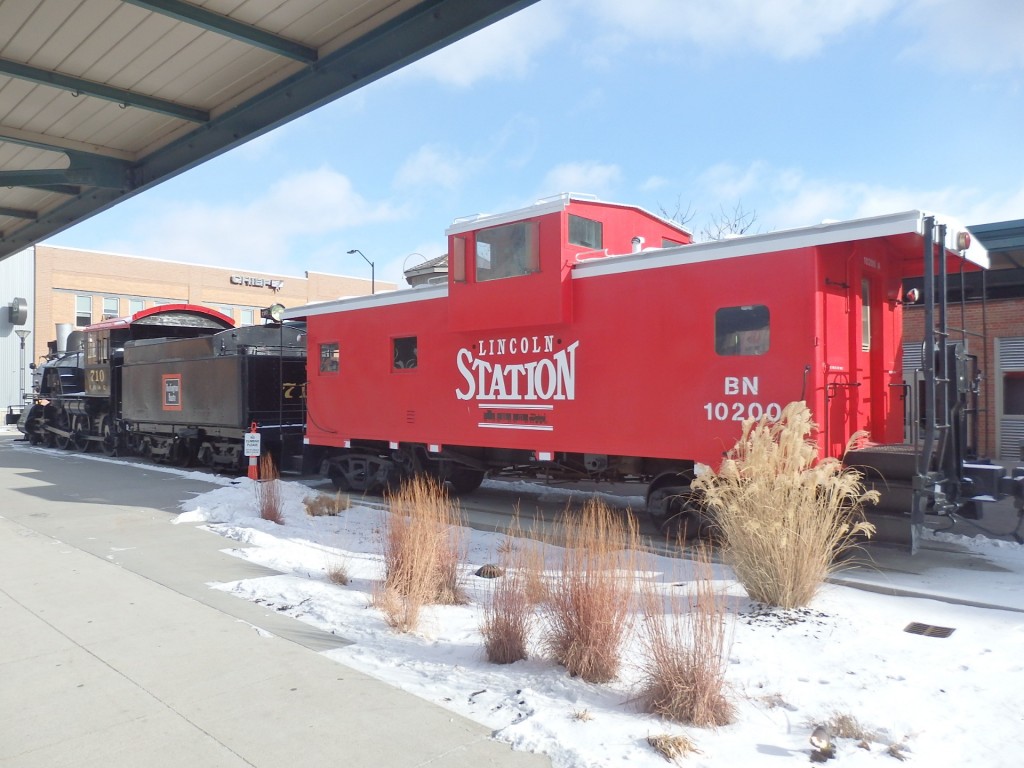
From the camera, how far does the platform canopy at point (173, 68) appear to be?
561 cm

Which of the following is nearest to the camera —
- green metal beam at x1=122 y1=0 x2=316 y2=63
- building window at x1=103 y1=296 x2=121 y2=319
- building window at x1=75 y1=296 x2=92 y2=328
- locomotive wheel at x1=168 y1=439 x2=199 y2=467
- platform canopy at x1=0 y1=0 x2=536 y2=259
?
green metal beam at x1=122 y1=0 x2=316 y2=63

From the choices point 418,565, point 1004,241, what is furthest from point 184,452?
point 1004,241

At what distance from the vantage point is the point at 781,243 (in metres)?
7.41

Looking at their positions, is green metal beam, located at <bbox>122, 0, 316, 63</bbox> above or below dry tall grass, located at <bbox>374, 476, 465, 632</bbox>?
above

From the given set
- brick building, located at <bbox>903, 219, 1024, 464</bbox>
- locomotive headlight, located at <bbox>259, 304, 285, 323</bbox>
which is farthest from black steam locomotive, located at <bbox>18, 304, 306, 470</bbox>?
brick building, located at <bbox>903, 219, 1024, 464</bbox>

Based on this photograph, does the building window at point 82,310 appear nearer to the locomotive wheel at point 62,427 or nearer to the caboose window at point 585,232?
the locomotive wheel at point 62,427

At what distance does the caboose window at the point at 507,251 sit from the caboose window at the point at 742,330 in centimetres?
243

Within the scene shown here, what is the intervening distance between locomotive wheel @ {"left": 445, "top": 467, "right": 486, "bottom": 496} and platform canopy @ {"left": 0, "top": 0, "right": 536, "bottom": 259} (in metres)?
6.05

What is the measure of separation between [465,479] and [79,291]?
122 ft

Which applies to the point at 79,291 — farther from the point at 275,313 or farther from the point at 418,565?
the point at 418,565

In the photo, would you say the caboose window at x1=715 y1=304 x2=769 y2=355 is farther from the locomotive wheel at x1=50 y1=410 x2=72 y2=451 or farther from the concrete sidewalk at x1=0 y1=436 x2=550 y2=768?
the locomotive wheel at x1=50 y1=410 x2=72 y2=451

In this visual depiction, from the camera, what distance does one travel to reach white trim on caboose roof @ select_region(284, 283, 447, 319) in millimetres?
10827

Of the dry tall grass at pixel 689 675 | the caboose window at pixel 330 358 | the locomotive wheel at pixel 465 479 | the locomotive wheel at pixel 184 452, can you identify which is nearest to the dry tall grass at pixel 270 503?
the locomotive wheel at pixel 465 479

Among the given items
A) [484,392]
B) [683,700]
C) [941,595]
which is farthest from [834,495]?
[484,392]
